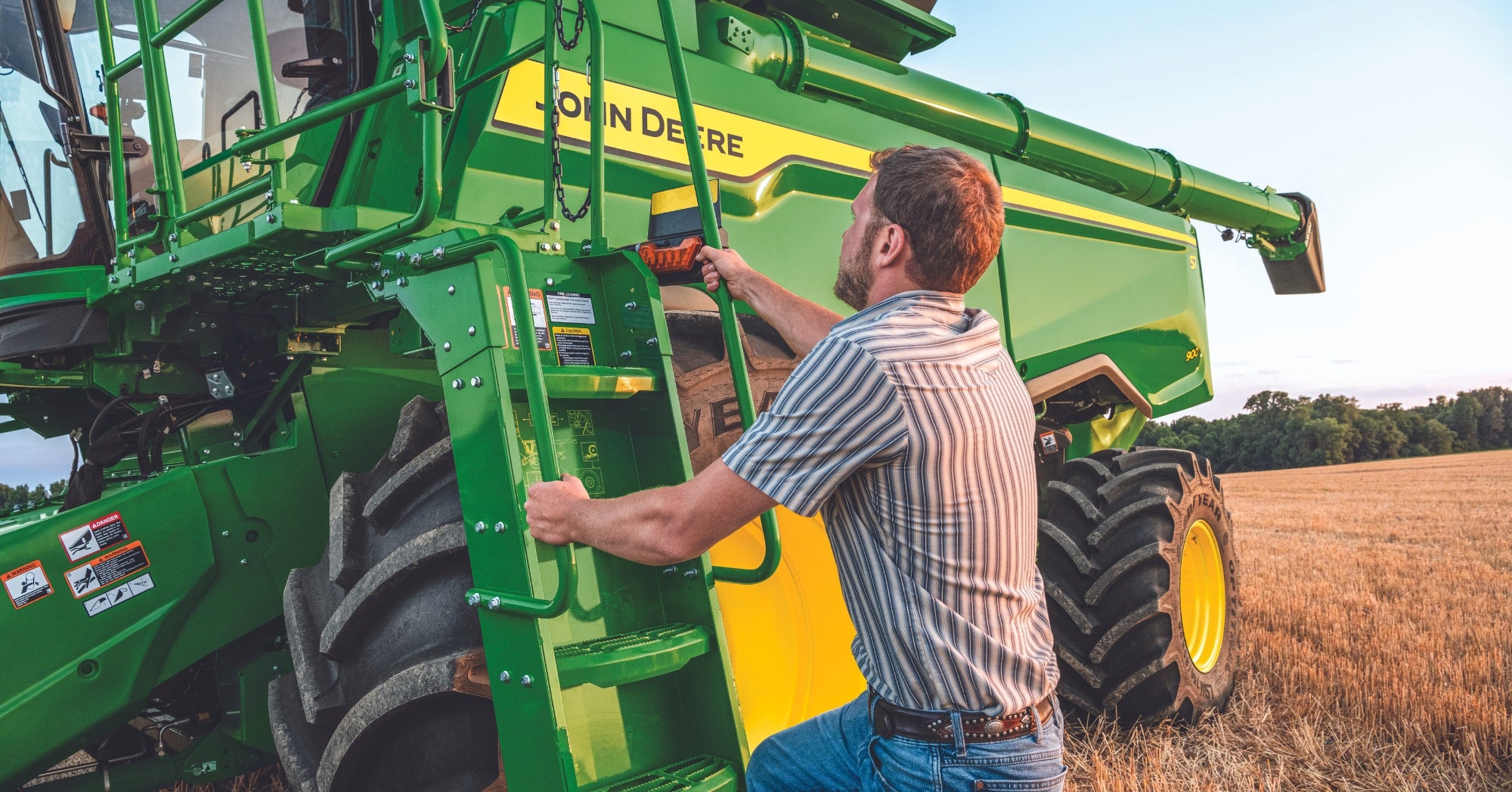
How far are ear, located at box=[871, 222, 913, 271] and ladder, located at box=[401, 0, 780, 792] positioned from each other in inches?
20.6

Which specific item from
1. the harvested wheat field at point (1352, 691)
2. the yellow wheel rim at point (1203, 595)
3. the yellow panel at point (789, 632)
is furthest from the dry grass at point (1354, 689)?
the yellow panel at point (789, 632)

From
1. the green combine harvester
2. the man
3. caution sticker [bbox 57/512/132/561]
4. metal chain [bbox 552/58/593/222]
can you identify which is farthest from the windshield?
the man

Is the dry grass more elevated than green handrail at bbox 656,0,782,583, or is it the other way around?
green handrail at bbox 656,0,782,583

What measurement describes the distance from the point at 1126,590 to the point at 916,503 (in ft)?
9.85

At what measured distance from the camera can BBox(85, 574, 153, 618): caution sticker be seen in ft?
9.49

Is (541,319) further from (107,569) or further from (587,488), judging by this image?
(107,569)

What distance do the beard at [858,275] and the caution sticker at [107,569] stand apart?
6.95 ft

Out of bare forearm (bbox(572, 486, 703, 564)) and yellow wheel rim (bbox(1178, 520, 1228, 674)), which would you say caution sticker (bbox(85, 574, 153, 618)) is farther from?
yellow wheel rim (bbox(1178, 520, 1228, 674))

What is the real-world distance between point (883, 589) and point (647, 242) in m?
1.13

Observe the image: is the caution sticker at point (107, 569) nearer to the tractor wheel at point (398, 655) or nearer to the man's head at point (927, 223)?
the tractor wheel at point (398, 655)

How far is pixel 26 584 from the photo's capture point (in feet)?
9.26

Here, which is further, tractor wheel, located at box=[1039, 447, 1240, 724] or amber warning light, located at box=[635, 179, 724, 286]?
tractor wheel, located at box=[1039, 447, 1240, 724]

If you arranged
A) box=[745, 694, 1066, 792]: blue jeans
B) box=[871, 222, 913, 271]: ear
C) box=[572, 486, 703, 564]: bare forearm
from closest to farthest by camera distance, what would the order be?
box=[745, 694, 1066, 792]: blue jeans, box=[572, 486, 703, 564]: bare forearm, box=[871, 222, 913, 271]: ear

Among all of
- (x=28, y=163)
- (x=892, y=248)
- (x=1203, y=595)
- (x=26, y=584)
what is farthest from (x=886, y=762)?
(x=1203, y=595)
